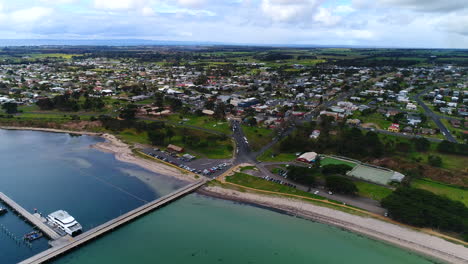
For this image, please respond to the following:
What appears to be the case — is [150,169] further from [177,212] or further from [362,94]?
[362,94]

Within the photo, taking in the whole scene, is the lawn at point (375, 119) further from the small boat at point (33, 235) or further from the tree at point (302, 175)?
the small boat at point (33, 235)

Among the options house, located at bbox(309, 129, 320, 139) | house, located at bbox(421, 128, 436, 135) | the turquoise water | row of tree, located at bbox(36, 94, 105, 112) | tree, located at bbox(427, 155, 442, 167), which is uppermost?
row of tree, located at bbox(36, 94, 105, 112)

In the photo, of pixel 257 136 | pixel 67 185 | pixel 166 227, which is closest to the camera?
pixel 166 227

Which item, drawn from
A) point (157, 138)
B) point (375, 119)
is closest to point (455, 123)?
point (375, 119)

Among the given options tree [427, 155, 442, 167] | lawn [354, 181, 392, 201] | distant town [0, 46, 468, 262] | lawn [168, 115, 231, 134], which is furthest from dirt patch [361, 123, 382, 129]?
lawn [168, 115, 231, 134]

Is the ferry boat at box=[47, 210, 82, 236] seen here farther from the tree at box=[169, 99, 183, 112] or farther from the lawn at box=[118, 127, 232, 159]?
the tree at box=[169, 99, 183, 112]

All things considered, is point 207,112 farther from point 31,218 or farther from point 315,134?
point 31,218

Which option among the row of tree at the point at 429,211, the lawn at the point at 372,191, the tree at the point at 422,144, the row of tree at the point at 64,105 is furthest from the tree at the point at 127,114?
the tree at the point at 422,144
